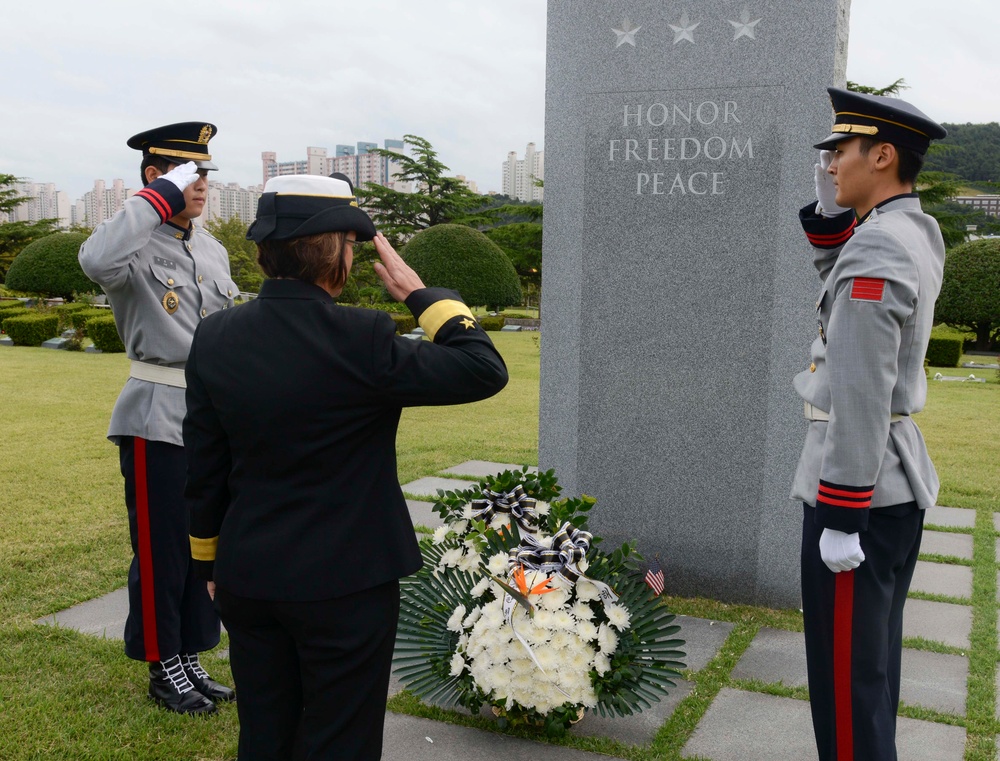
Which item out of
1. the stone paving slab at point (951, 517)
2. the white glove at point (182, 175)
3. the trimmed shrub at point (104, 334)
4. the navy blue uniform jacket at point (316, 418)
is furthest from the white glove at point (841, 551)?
the trimmed shrub at point (104, 334)

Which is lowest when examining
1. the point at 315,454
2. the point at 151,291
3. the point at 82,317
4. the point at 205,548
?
the point at 82,317

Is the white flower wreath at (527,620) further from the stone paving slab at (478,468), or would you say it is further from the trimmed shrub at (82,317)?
the trimmed shrub at (82,317)

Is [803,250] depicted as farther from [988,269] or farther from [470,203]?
[470,203]

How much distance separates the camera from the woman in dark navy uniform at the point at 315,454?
6.33 feet

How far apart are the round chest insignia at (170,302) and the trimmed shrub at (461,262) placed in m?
17.1

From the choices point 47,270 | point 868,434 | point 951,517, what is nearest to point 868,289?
point 868,434

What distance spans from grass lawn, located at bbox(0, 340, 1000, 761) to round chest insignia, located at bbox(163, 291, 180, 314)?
4.68ft

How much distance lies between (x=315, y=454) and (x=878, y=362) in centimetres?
133

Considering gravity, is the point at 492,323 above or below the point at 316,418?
below

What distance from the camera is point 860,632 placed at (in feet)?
7.45

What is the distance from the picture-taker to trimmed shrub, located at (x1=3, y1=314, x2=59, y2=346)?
59.8 ft

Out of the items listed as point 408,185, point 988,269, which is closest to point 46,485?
point 988,269

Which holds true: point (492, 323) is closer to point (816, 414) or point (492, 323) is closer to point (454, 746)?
point (454, 746)

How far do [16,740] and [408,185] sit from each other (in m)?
34.2
